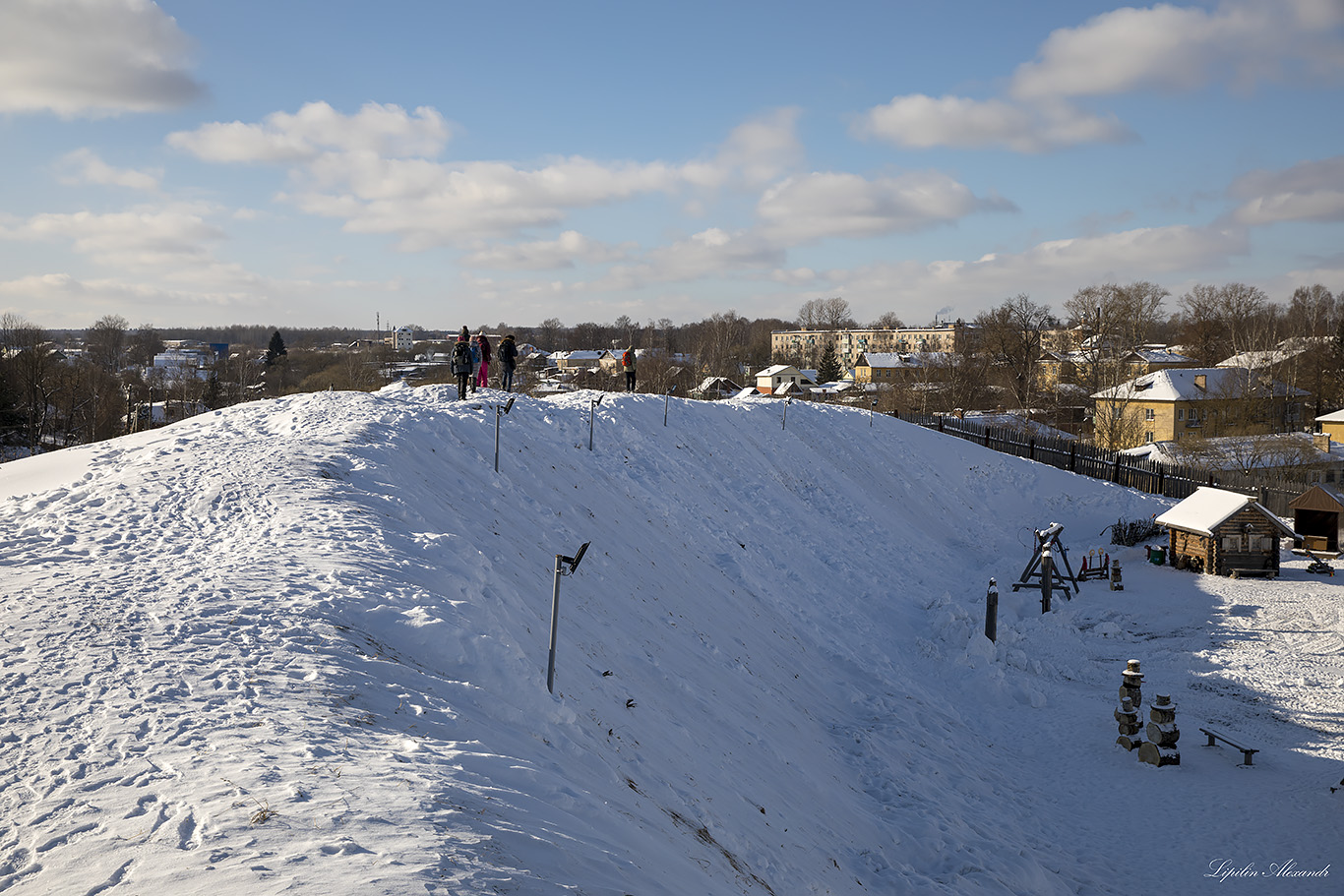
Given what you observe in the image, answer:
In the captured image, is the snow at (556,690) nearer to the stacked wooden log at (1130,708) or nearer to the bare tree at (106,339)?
the stacked wooden log at (1130,708)

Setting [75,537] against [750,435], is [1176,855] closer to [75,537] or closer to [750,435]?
[75,537]

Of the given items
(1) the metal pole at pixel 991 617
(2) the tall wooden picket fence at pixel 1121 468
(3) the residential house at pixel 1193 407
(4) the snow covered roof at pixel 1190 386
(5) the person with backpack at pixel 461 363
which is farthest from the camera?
(4) the snow covered roof at pixel 1190 386

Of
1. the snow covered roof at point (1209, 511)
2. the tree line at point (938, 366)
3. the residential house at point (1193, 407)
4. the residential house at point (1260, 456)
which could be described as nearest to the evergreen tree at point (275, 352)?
the tree line at point (938, 366)

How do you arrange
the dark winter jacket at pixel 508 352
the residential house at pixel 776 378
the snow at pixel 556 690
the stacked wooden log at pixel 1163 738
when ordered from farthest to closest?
the residential house at pixel 776 378 → the dark winter jacket at pixel 508 352 → the stacked wooden log at pixel 1163 738 → the snow at pixel 556 690

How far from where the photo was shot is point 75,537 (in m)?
8.14

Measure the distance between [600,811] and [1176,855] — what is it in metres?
7.49

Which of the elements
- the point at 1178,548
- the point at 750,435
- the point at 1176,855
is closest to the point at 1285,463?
the point at 1178,548

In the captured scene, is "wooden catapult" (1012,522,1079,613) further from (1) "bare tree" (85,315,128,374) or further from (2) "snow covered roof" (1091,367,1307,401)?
(1) "bare tree" (85,315,128,374)

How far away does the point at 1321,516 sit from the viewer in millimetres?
23422

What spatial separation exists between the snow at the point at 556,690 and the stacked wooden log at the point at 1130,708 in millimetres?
271

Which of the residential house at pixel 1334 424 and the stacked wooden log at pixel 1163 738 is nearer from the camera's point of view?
the stacked wooden log at pixel 1163 738

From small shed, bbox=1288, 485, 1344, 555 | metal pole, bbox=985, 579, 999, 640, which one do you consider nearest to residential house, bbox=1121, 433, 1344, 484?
small shed, bbox=1288, 485, 1344, 555

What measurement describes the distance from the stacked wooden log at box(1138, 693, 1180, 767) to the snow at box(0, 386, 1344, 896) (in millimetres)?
201

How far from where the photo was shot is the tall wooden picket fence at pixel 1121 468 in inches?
1099
